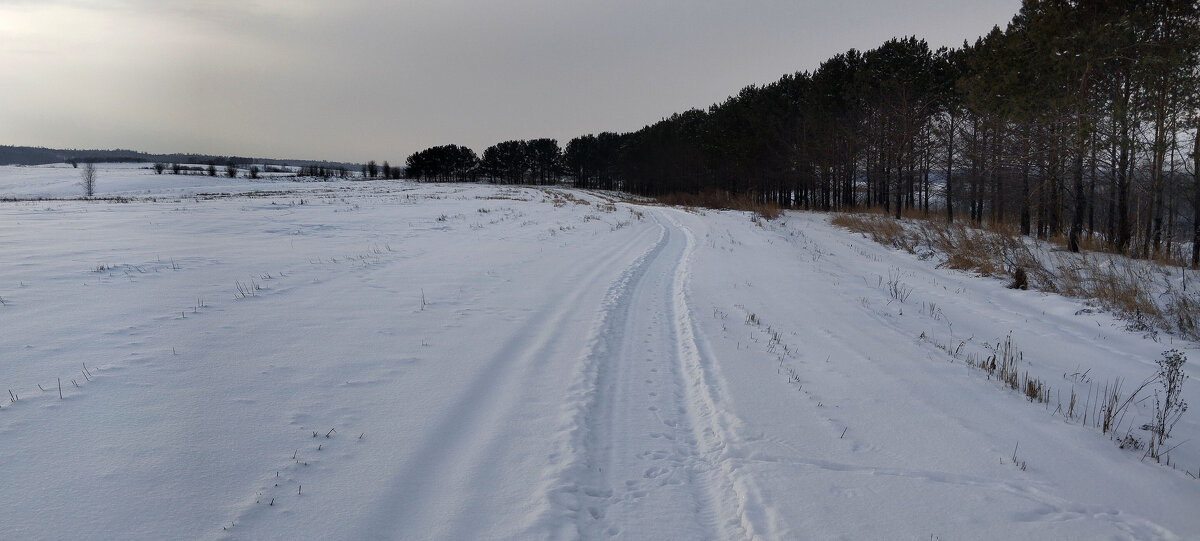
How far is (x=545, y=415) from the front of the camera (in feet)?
13.8

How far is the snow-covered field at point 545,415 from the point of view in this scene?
294cm

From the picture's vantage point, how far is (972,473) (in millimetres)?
3482

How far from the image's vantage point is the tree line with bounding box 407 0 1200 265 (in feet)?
47.0

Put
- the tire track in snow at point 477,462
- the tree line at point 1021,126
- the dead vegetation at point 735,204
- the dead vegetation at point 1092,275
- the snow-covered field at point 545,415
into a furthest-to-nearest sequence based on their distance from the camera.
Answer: the dead vegetation at point 735,204
the tree line at point 1021,126
the dead vegetation at point 1092,275
the snow-covered field at point 545,415
the tire track in snow at point 477,462

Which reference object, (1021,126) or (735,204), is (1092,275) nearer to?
(1021,126)

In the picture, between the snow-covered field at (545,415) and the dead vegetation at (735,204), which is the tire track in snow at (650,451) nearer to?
the snow-covered field at (545,415)

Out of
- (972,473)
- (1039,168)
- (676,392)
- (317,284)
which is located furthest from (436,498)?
(1039,168)

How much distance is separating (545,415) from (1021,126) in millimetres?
21799

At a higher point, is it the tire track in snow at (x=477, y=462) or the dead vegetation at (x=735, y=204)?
the dead vegetation at (x=735, y=204)

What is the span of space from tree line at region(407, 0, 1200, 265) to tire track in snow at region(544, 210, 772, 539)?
15.7 meters

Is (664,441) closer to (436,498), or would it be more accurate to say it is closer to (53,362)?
(436,498)

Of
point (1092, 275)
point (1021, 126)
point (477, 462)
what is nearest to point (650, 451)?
point (477, 462)

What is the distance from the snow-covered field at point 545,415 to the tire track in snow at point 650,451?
20 millimetres

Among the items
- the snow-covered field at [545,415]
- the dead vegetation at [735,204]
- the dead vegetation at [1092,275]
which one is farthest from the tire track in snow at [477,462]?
the dead vegetation at [735,204]
